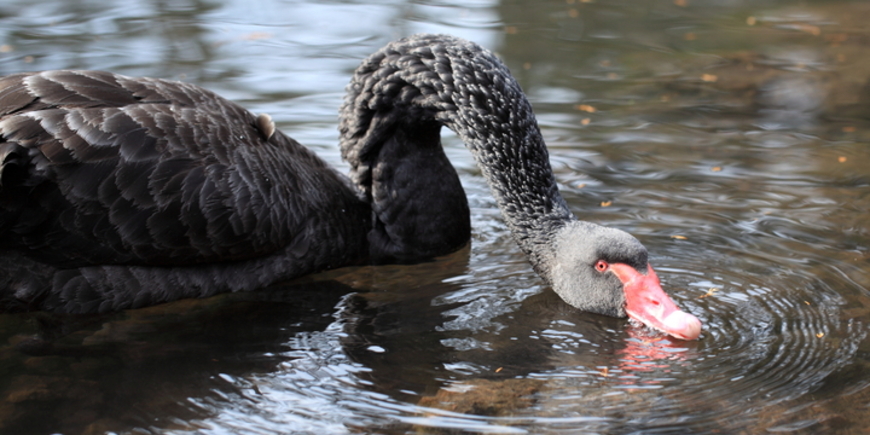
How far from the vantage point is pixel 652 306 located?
4.79 meters

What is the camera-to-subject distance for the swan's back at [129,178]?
15.8 ft

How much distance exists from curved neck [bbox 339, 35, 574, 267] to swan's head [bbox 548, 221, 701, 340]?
24 cm

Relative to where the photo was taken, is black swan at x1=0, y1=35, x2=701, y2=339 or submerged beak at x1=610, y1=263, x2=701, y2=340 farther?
black swan at x1=0, y1=35, x2=701, y2=339

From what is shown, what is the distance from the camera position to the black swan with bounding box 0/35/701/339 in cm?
488

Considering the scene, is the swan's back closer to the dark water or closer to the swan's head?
the dark water

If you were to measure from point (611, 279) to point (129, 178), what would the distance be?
275cm

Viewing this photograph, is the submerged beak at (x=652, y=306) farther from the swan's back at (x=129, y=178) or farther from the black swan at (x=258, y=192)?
the swan's back at (x=129, y=178)

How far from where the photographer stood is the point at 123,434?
13.0 feet

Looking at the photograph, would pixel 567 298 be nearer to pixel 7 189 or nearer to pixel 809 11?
pixel 7 189

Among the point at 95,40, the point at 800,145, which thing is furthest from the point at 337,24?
the point at 800,145

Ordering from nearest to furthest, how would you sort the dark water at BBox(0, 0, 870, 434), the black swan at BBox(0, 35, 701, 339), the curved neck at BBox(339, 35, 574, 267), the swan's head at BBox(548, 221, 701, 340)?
the dark water at BBox(0, 0, 870, 434) < the swan's head at BBox(548, 221, 701, 340) < the black swan at BBox(0, 35, 701, 339) < the curved neck at BBox(339, 35, 574, 267)

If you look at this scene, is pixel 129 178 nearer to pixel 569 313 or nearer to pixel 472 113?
pixel 472 113

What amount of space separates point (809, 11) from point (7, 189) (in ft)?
37.5

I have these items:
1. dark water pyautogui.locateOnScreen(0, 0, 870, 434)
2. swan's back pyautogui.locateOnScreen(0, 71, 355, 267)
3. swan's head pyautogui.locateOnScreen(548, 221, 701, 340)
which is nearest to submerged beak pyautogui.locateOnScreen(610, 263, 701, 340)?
swan's head pyautogui.locateOnScreen(548, 221, 701, 340)
